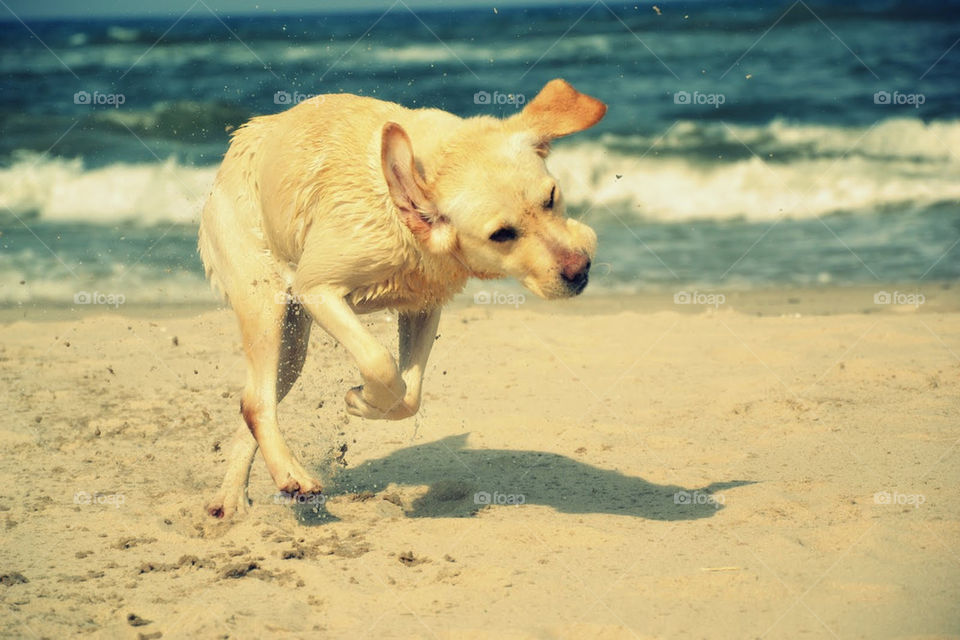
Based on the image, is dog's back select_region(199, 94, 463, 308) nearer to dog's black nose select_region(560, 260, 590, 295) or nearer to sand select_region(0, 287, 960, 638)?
dog's black nose select_region(560, 260, 590, 295)

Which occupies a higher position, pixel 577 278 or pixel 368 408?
pixel 577 278

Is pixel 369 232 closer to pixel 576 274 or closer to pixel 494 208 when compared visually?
pixel 494 208

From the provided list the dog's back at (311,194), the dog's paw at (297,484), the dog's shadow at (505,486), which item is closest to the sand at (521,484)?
the dog's shadow at (505,486)

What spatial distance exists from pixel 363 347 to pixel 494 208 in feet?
3.31

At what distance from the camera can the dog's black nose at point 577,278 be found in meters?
4.81

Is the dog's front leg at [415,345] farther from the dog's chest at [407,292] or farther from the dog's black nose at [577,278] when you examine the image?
the dog's black nose at [577,278]

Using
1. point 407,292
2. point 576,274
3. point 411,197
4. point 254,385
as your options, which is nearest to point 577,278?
point 576,274

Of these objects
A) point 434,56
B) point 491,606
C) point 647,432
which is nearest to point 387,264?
point 491,606

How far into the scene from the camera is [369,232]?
5.16 meters

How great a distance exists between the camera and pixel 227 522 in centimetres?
572

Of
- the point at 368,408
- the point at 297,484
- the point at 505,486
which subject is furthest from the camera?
the point at 505,486

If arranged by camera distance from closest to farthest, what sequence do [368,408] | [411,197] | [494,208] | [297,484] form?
[494,208] < [411,197] < [297,484] < [368,408]

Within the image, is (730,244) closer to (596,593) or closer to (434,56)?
(596,593)

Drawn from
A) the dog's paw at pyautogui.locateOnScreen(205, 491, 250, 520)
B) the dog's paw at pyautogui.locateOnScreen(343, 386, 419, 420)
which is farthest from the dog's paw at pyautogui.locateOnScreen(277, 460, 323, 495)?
the dog's paw at pyautogui.locateOnScreen(205, 491, 250, 520)
